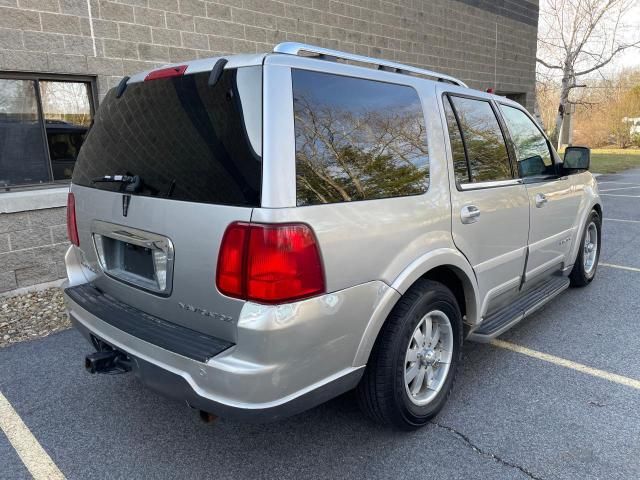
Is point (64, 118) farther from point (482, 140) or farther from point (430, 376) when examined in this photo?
point (430, 376)

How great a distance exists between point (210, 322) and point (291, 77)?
1115 mm

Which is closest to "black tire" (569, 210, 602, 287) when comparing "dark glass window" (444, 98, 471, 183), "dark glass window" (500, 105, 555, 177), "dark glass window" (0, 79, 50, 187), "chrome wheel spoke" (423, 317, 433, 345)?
"dark glass window" (500, 105, 555, 177)

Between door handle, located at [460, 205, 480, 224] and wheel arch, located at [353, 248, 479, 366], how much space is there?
0.22 meters

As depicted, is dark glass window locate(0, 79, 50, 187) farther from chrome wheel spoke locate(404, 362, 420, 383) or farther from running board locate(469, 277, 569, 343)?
running board locate(469, 277, 569, 343)

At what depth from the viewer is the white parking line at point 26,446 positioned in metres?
2.47

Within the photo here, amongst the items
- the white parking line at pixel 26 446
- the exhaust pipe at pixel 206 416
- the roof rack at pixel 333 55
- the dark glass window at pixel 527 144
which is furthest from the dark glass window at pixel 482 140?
the white parking line at pixel 26 446

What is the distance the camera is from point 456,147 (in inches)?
116

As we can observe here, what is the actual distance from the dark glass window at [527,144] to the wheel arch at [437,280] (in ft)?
3.71

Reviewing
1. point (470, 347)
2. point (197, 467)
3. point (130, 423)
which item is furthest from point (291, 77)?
point (470, 347)

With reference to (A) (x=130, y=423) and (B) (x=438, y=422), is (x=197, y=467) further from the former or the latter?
(B) (x=438, y=422)

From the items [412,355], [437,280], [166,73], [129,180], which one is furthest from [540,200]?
[129,180]

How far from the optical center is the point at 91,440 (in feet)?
8.94

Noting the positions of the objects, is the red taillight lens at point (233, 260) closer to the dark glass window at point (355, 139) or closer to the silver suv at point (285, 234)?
the silver suv at point (285, 234)

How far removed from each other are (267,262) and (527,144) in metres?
2.82
